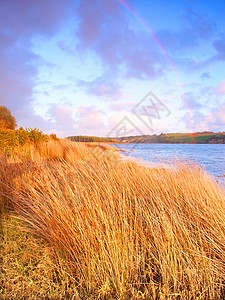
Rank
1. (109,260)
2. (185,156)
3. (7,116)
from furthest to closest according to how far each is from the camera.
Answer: (7,116)
(185,156)
(109,260)

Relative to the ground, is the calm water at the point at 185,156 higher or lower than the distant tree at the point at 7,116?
lower

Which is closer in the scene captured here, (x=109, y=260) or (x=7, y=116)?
(x=109, y=260)

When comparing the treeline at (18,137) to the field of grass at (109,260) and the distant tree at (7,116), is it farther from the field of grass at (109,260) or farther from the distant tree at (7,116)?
the distant tree at (7,116)

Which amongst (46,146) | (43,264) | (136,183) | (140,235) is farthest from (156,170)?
(46,146)

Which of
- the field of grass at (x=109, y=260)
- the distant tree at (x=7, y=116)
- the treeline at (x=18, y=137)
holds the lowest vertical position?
the field of grass at (x=109, y=260)

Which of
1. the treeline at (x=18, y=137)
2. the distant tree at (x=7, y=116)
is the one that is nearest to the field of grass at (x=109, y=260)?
the treeline at (x=18, y=137)

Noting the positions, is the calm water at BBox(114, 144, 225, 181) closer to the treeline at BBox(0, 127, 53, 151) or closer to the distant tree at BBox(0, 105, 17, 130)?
the treeline at BBox(0, 127, 53, 151)

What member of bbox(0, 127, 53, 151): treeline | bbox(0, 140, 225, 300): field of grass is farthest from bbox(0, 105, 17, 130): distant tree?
bbox(0, 140, 225, 300): field of grass

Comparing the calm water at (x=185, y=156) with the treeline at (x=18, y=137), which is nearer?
the calm water at (x=185, y=156)

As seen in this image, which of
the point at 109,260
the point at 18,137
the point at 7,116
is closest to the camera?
the point at 109,260

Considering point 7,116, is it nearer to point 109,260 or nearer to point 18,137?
point 18,137

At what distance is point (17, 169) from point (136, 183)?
2.62 m

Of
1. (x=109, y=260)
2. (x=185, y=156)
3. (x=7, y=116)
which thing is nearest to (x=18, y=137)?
(x=185, y=156)

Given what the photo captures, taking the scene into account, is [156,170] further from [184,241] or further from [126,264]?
[126,264]
